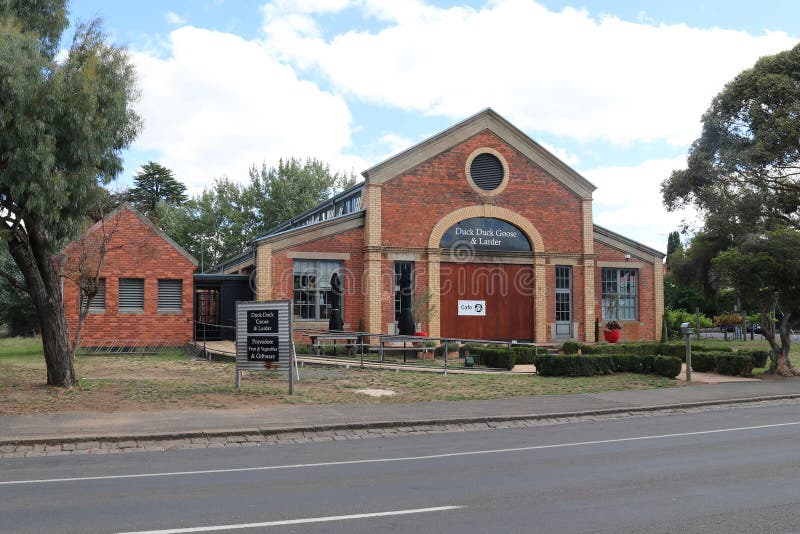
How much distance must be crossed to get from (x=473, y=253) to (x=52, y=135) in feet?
66.5

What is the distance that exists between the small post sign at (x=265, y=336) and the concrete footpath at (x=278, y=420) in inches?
56.8

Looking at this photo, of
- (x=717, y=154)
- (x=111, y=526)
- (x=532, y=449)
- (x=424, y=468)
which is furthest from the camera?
(x=717, y=154)

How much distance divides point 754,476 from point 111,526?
685cm

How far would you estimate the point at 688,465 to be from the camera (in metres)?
9.11

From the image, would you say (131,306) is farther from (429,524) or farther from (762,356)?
(429,524)

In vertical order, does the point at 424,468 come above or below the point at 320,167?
below

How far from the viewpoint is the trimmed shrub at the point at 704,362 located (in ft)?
70.5

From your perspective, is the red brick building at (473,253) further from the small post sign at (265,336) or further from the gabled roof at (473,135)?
the small post sign at (265,336)

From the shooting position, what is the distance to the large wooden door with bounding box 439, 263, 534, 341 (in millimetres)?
30797

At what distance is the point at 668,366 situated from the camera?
19797mm

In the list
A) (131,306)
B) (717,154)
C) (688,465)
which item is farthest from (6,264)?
(717,154)

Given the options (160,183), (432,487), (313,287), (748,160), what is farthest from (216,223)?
(432,487)

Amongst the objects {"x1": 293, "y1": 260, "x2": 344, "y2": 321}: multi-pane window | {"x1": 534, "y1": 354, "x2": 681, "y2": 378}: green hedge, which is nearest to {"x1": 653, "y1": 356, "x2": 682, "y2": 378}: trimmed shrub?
{"x1": 534, "y1": 354, "x2": 681, "y2": 378}: green hedge

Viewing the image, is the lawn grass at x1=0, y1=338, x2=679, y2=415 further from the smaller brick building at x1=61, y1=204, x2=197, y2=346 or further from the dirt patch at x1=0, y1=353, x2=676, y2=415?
the smaller brick building at x1=61, y1=204, x2=197, y2=346
